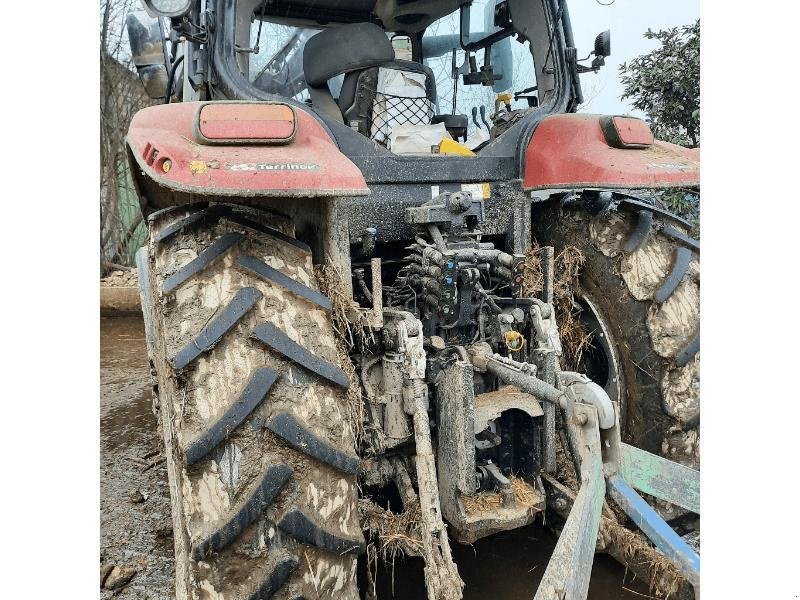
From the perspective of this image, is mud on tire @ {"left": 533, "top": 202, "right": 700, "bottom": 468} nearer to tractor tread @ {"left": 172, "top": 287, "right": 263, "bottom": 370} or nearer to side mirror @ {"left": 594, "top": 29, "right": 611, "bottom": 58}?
side mirror @ {"left": 594, "top": 29, "right": 611, "bottom": 58}

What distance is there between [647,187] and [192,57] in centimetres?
160

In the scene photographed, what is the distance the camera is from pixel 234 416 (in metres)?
1.47

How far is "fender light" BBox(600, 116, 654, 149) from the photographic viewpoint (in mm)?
2279

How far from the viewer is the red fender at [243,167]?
1.59 metres

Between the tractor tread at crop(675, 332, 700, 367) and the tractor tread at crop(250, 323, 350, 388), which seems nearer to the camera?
the tractor tread at crop(250, 323, 350, 388)

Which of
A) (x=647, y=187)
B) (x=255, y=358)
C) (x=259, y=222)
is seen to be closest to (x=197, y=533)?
(x=255, y=358)

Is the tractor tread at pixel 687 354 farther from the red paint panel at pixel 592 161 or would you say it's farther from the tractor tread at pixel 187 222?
the tractor tread at pixel 187 222

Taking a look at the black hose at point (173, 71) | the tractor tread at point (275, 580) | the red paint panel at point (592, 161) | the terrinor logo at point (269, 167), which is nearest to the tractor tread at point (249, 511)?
the tractor tread at point (275, 580)

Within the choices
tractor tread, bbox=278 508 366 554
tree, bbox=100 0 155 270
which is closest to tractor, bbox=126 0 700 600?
tractor tread, bbox=278 508 366 554

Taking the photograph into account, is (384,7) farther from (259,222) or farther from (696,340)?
(696,340)

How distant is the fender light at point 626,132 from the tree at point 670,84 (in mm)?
331

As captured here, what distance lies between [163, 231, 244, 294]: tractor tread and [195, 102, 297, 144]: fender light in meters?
0.26

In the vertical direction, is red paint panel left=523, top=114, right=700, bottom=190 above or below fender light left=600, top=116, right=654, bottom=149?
below
